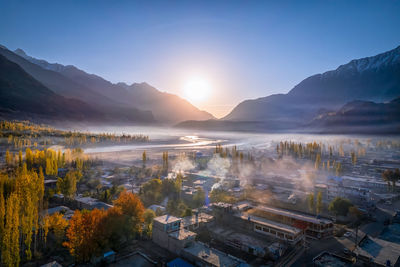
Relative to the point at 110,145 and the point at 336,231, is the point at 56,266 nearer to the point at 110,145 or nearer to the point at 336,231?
the point at 336,231

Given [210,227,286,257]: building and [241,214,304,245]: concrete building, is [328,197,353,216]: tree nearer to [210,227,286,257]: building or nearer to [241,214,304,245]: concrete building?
[241,214,304,245]: concrete building

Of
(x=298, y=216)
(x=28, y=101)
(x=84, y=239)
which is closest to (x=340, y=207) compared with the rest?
(x=298, y=216)

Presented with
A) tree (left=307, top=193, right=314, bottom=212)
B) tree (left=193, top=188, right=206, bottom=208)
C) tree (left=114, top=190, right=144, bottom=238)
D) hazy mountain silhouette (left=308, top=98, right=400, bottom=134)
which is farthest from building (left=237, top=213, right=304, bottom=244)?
hazy mountain silhouette (left=308, top=98, right=400, bottom=134)

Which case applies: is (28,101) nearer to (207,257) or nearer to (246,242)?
(246,242)

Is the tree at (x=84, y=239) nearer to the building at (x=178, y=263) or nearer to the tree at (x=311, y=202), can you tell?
the building at (x=178, y=263)

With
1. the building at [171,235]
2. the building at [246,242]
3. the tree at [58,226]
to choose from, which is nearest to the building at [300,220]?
the building at [246,242]

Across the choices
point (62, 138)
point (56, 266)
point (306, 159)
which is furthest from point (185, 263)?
point (62, 138)

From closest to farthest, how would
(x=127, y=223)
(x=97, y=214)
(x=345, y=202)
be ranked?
(x=97, y=214) → (x=127, y=223) → (x=345, y=202)

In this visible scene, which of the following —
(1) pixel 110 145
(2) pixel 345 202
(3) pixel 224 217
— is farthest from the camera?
(1) pixel 110 145
